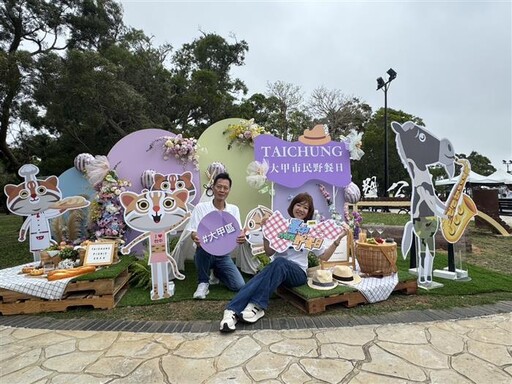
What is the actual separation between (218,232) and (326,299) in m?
1.25

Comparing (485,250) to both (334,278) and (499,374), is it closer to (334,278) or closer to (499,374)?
(334,278)

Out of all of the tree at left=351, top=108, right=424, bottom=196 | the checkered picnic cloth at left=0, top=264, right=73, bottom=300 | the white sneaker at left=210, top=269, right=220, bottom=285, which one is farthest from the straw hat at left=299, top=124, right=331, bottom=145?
the tree at left=351, top=108, right=424, bottom=196

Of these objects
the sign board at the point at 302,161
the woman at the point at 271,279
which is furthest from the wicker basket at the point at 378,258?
the sign board at the point at 302,161

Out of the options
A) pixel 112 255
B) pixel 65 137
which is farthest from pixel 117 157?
pixel 65 137

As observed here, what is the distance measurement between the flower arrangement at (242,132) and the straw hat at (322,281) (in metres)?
2.55

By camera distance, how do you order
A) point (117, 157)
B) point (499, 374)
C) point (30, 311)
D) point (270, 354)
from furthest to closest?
point (117, 157) → point (30, 311) → point (270, 354) → point (499, 374)

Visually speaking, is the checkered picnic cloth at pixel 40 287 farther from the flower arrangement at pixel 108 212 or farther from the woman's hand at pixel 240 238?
the woman's hand at pixel 240 238

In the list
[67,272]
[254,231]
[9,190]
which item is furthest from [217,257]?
[9,190]

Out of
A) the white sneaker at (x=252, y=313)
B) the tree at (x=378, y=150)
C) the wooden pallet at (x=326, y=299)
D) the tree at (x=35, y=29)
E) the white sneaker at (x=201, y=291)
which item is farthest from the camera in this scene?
the tree at (x=378, y=150)

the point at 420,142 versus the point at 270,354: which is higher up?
the point at 420,142

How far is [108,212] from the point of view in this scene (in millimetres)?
4449

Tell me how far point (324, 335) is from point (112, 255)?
2.56 m

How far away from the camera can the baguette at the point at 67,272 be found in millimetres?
3232

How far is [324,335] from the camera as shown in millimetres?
2516
